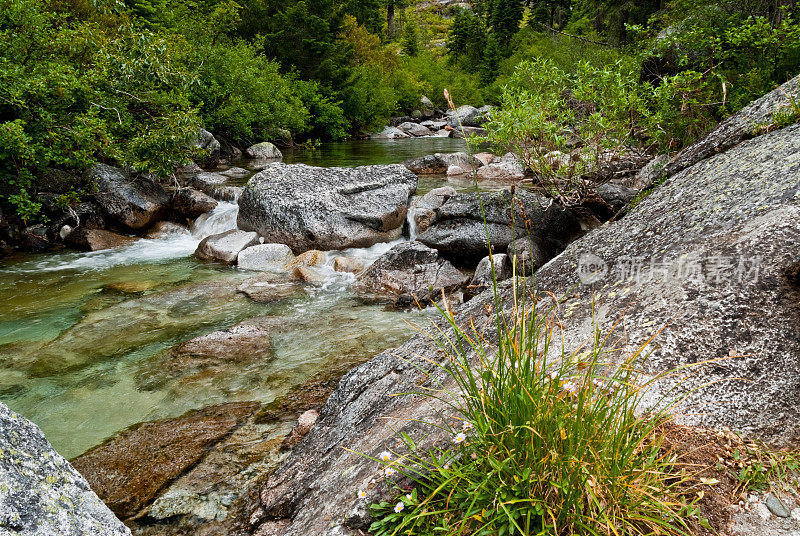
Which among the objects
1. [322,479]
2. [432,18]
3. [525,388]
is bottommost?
[322,479]

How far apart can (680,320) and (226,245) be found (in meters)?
9.80

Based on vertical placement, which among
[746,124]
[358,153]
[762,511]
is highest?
[746,124]

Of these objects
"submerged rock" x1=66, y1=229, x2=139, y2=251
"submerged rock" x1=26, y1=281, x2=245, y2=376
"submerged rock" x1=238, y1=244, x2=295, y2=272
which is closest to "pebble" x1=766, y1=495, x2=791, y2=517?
"submerged rock" x1=26, y1=281, x2=245, y2=376

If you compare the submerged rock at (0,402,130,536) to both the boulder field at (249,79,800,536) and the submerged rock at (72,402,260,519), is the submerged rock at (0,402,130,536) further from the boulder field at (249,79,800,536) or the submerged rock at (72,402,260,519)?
the submerged rock at (72,402,260,519)

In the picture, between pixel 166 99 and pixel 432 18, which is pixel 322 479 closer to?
pixel 166 99

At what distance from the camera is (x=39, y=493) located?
2.11m

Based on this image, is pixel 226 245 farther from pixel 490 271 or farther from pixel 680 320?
pixel 680 320

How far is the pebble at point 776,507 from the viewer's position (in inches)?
74.9

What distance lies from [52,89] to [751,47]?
1348cm

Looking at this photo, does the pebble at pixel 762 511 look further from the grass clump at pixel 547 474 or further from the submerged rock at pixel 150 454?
the submerged rock at pixel 150 454

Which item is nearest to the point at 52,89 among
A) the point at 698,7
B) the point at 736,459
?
the point at 736,459

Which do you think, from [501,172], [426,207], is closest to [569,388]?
[426,207]

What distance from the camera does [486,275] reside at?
8.35 m

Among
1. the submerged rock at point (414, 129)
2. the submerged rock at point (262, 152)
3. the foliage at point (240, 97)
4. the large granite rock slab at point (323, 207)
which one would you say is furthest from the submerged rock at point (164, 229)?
the submerged rock at point (414, 129)
